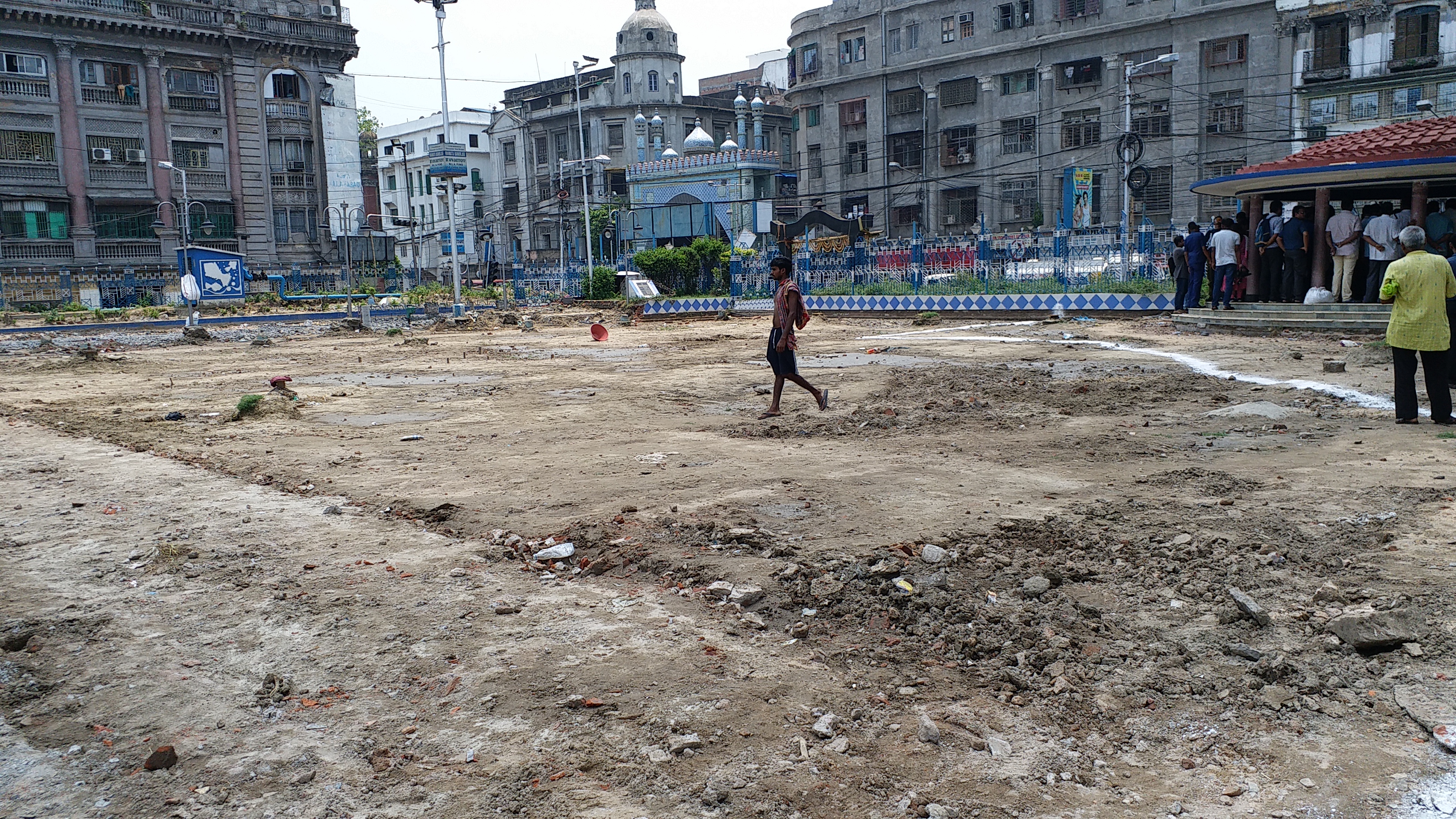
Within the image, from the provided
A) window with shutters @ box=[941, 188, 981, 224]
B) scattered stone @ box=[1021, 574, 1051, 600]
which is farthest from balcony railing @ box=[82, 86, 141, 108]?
scattered stone @ box=[1021, 574, 1051, 600]

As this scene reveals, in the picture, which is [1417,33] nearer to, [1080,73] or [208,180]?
[1080,73]

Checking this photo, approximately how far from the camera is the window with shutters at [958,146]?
147 ft

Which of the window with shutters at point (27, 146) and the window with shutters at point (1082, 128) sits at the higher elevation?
the window with shutters at point (27, 146)

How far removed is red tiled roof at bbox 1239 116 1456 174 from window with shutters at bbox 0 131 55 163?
152ft

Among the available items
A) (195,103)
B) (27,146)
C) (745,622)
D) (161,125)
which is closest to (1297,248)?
(745,622)

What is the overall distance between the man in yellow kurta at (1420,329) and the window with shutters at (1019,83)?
3755cm

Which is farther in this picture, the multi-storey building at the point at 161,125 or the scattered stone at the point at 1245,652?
the multi-storey building at the point at 161,125

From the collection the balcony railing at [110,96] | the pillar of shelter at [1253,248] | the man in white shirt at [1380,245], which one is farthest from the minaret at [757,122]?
the man in white shirt at [1380,245]

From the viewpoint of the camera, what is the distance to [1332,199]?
17.8m

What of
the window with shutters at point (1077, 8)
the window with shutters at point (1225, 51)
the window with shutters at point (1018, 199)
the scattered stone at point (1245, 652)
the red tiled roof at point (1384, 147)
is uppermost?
the window with shutters at point (1077, 8)

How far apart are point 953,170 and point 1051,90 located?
5.28 m

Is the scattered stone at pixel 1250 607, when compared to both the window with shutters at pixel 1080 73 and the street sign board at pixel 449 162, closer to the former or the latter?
the street sign board at pixel 449 162

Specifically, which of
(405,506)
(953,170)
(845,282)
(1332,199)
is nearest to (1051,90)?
(953,170)

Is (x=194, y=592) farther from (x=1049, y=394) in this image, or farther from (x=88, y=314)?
(x=88, y=314)
